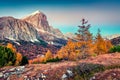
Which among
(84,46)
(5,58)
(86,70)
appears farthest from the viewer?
(84,46)

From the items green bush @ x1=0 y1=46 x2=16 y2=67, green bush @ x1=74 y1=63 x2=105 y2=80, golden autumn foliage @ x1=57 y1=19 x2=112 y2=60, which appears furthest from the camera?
golden autumn foliage @ x1=57 y1=19 x2=112 y2=60

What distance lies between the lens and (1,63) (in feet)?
177

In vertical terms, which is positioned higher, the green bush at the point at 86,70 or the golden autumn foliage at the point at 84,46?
the golden autumn foliage at the point at 84,46

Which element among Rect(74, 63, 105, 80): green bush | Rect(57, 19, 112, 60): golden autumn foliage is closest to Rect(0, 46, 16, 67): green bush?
Rect(74, 63, 105, 80): green bush

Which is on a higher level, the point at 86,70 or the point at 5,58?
the point at 5,58

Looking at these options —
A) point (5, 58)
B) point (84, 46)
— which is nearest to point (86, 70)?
point (5, 58)

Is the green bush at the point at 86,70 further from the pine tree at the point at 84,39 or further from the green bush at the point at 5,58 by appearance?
the pine tree at the point at 84,39

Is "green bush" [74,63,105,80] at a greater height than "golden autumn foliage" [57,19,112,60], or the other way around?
"golden autumn foliage" [57,19,112,60]

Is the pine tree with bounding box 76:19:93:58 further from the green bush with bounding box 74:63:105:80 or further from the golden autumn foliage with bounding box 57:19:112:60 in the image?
the green bush with bounding box 74:63:105:80

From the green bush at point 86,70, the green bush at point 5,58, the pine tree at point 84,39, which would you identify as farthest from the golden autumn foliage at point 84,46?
the green bush at point 86,70

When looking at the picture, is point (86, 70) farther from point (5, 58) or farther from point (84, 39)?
point (84, 39)

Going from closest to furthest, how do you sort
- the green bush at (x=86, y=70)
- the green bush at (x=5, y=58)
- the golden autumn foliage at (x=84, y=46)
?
the green bush at (x=86, y=70) < the green bush at (x=5, y=58) < the golden autumn foliage at (x=84, y=46)

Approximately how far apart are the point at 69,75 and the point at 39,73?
3.35 m

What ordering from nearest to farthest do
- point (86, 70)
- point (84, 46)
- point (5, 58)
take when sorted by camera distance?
1. point (86, 70)
2. point (5, 58)
3. point (84, 46)
